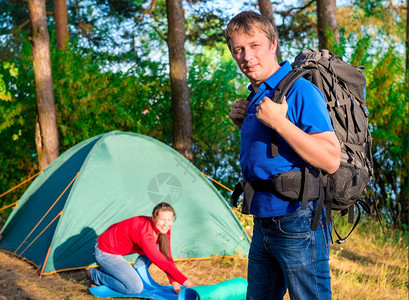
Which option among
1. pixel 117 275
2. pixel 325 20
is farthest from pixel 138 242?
pixel 325 20

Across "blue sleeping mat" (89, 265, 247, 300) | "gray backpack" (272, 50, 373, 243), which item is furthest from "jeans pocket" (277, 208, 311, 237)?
"blue sleeping mat" (89, 265, 247, 300)

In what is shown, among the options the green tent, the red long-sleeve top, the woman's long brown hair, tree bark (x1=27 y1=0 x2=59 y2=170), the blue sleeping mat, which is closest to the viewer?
the blue sleeping mat

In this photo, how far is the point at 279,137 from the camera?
1.88 meters

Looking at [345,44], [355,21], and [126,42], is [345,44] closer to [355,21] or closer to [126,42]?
[355,21]

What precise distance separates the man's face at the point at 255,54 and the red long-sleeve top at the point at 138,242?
2.62m

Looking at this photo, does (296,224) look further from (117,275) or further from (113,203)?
(113,203)

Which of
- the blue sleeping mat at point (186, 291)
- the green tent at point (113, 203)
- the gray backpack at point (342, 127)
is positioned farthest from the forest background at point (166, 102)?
the gray backpack at point (342, 127)

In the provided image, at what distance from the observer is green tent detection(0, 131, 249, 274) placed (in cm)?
536

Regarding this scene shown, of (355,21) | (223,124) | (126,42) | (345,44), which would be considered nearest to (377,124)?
(345,44)

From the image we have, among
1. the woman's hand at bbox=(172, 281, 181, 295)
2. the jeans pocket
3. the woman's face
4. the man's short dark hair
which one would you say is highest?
the man's short dark hair

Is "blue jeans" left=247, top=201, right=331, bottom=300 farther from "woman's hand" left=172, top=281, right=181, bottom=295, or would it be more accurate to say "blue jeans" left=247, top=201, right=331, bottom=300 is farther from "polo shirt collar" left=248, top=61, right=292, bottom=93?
"woman's hand" left=172, top=281, right=181, bottom=295

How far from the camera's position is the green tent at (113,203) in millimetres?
5363

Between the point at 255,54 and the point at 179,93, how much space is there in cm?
619

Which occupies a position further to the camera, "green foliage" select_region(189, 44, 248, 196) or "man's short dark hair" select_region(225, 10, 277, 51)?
"green foliage" select_region(189, 44, 248, 196)
